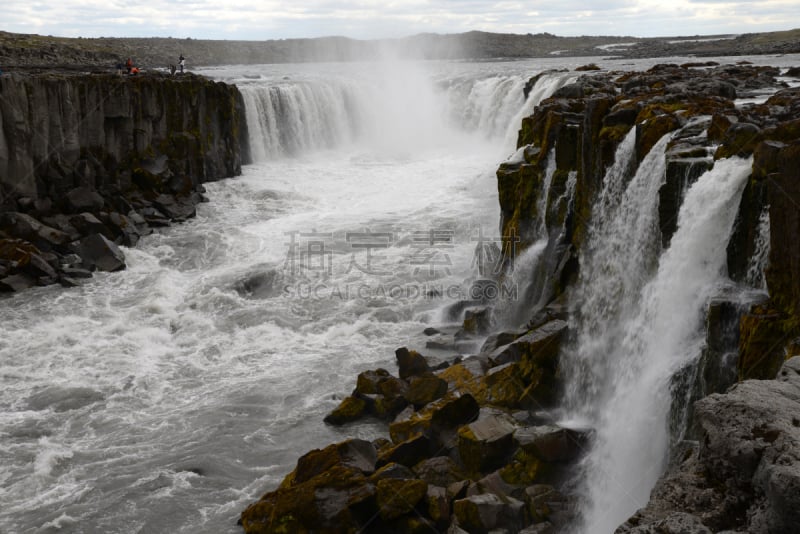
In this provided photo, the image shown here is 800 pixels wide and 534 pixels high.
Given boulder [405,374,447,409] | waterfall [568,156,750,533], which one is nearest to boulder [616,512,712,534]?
waterfall [568,156,750,533]

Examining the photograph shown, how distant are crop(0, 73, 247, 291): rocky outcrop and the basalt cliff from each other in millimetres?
14273

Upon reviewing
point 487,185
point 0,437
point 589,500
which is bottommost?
point 0,437

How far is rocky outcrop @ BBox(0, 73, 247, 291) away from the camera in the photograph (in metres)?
26.4

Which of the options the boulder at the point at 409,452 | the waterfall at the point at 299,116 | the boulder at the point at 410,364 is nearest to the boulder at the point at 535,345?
the boulder at the point at 410,364

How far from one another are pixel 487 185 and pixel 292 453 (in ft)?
68.3

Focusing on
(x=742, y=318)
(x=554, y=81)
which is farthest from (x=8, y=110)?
(x=742, y=318)

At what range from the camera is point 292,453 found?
1488 cm

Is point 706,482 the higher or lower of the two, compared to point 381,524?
higher

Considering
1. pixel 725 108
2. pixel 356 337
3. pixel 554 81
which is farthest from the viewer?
pixel 554 81

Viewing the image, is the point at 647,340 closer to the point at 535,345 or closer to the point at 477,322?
the point at 535,345

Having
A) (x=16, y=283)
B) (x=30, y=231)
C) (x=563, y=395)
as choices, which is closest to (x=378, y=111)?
(x=30, y=231)

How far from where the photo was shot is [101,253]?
86.0 feet

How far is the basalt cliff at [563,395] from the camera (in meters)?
6.60

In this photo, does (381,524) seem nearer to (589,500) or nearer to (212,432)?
(589,500)
